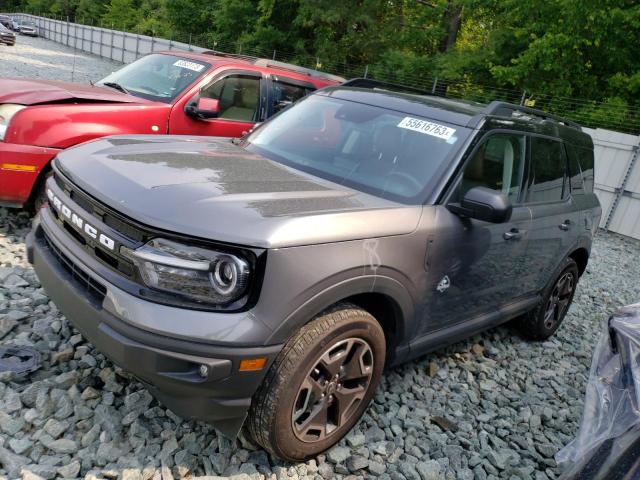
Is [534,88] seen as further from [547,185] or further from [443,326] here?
[443,326]

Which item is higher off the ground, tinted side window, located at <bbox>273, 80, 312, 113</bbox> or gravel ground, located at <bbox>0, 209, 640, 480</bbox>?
tinted side window, located at <bbox>273, 80, 312, 113</bbox>

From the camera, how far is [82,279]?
2.42 meters

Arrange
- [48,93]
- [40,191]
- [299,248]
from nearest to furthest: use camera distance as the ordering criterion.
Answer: [299,248]
[40,191]
[48,93]

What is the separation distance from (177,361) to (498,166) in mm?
2354

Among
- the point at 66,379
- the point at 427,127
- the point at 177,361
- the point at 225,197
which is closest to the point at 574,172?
the point at 427,127

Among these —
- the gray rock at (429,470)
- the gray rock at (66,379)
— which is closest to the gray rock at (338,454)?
the gray rock at (429,470)

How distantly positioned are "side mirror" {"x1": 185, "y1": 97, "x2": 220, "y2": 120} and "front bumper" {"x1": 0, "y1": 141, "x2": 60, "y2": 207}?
4.71 feet

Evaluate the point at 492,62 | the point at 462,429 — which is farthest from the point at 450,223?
the point at 492,62

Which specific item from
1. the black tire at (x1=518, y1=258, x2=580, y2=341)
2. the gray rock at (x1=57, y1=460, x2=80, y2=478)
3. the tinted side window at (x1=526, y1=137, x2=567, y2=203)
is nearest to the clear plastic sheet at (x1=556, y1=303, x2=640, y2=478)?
the tinted side window at (x1=526, y1=137, x2=567, y2=203)

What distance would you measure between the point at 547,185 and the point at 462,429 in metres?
1.88

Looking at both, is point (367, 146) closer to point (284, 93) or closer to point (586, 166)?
point (586, 166)

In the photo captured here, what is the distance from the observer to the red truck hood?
430 cm

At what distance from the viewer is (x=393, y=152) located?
10.4ft

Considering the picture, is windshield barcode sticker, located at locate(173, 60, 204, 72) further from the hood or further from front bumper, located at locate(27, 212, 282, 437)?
front bumper, located at locate(27, 212, 282, 437)
